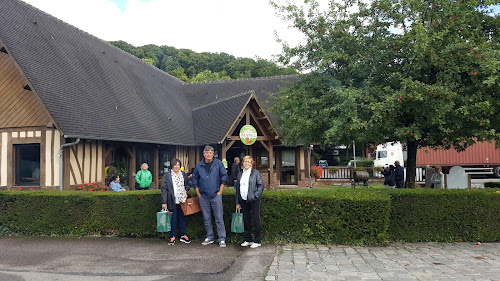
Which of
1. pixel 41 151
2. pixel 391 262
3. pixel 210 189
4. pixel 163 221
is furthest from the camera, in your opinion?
pixel 41 151

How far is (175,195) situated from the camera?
6762mm

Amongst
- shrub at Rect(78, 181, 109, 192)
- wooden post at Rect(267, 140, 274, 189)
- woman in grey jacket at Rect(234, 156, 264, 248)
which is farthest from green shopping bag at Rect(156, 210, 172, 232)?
wooden post at Rect(267, 140, 274, 189)

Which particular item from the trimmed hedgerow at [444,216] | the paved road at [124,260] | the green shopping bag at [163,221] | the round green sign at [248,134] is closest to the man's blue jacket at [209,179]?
the green shopping bag at [163,221]

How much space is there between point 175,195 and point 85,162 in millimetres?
6062

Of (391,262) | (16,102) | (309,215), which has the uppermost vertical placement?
(16,102)

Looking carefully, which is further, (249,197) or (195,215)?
(195,215)

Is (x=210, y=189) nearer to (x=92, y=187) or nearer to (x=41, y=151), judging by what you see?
(x=92, y=187)

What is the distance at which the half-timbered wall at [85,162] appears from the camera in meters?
11.0

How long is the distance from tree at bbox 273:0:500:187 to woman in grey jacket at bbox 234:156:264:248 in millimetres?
1908

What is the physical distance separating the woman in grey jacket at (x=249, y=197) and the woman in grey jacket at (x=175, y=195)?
105 cm

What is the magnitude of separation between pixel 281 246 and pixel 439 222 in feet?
10.3

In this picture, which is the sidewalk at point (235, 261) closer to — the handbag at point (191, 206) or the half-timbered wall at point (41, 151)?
the handbag at point (191, 206)

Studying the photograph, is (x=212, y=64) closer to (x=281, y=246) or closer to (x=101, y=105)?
(x=101, y=105)

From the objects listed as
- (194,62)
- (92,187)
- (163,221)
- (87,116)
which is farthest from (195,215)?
(194,62)
